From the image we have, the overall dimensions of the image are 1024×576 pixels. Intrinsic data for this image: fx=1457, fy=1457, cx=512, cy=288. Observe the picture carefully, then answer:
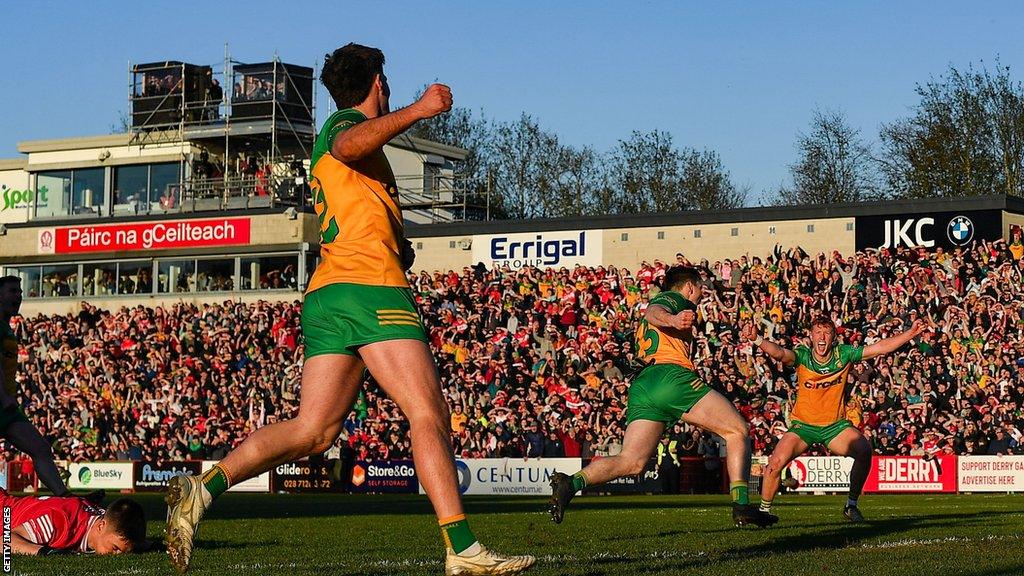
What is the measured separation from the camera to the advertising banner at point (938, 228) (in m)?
36.2

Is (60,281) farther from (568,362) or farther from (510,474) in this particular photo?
(510,474)

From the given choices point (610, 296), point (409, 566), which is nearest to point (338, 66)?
point (409, 566)

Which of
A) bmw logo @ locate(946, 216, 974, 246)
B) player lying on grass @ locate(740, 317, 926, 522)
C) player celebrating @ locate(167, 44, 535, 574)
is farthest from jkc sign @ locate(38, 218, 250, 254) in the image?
player celebrating @ locate(167, 44, 535, 574)

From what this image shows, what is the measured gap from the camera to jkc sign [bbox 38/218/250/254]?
4719 centimetres

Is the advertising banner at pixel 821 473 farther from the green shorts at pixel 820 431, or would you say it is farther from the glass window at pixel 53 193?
the glass window at pixel 53 193

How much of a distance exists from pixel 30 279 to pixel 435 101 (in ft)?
154

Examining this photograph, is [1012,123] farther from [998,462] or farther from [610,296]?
[998,462]

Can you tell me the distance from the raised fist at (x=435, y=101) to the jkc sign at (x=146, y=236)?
40.6 meters

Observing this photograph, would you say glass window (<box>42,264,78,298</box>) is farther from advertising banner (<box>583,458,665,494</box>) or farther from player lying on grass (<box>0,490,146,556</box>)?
player lying on grass (<box>0,490,146,556</box>)

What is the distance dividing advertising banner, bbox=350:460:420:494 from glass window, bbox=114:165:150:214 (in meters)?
20.3

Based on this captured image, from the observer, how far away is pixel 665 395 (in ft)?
39.4

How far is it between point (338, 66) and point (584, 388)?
2597 centimetres

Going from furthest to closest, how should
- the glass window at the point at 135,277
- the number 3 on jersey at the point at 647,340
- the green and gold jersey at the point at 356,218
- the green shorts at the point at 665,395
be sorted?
1. the glass window at the point at 135,277
2. the number 3 on jersey at the point at 647,340
3. the green shorts at the point at 665,395
4. the green and gold jersey at the point at 356,218

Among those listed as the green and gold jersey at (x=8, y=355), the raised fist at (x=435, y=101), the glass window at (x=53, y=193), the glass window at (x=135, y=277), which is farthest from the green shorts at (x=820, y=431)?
the glass window at (x=53, y=193)
